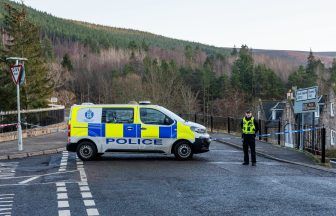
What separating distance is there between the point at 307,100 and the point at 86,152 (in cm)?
865

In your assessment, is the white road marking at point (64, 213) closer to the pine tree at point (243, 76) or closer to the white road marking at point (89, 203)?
the white road marking at point (89, 203)

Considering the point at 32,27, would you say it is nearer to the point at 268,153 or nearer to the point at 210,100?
the point at 268,153

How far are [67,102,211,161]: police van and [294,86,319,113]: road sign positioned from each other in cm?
483

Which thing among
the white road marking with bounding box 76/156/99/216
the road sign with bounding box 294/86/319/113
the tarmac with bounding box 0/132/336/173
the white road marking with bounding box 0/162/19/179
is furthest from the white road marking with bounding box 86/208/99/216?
the road sign with bounding box 294/86/319/113

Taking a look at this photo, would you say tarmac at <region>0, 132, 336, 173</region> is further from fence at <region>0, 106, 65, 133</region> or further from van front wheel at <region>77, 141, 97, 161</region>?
van front wheel at <region>77, 141, 97, 161</region>

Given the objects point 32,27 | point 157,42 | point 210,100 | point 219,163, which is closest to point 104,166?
point 219,163

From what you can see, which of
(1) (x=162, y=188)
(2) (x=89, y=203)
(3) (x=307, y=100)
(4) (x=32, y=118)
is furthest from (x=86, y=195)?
(4) (x=32, y=118)

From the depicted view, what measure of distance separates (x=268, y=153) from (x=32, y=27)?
25.9m

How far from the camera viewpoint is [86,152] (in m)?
16.1

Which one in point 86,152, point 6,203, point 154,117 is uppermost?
point 154,117

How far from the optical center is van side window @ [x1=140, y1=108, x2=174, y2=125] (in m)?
16.2

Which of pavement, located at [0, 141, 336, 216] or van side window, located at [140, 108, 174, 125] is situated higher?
van side window, located at [140, 108, 174, 125]

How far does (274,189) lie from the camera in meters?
10.6

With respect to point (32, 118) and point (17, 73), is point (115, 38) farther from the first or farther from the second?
point (17, 73)
